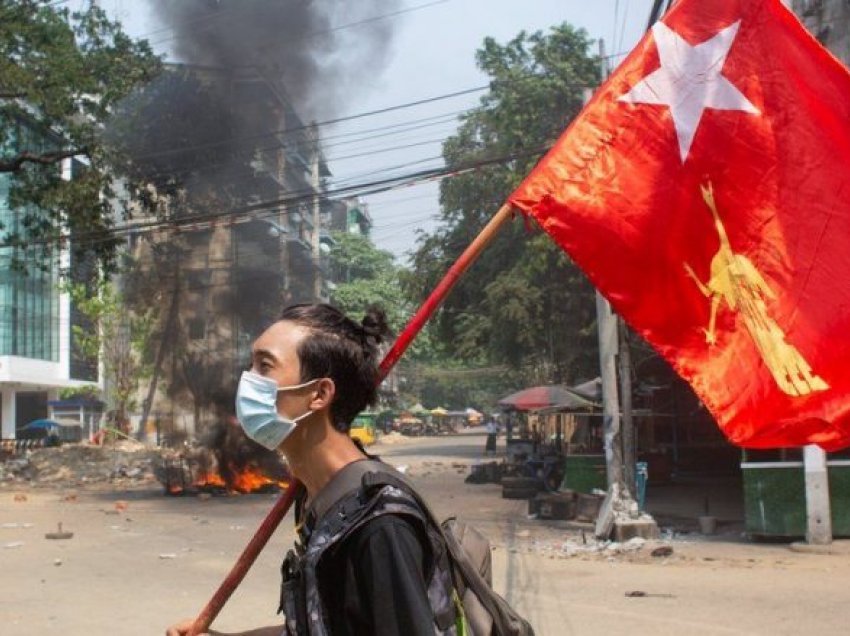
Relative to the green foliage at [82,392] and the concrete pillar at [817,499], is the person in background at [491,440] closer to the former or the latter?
the green foliage at [82,392]

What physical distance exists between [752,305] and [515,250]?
76.0 ft

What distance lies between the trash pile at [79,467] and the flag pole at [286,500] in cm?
2332

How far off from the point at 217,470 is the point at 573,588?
45.6 ft

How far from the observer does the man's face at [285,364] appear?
6.06ft

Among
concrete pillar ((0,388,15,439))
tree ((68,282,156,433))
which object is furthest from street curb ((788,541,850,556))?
concrete pillar ((0,388,15,439))

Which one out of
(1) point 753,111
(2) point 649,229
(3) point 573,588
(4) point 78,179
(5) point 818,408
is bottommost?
(3) point 573,588

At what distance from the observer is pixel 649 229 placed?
295cm

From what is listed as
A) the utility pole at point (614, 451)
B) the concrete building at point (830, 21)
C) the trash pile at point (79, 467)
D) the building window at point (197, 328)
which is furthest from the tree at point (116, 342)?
the concrete building at point (830, 21)

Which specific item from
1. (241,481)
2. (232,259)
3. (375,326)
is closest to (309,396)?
(375,326)

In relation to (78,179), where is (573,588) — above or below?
below

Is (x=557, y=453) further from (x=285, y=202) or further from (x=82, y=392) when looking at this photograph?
(x=82, y=392)

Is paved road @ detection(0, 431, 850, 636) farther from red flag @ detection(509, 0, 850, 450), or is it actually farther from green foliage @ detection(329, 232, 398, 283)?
green foliage @ detection(329, 232, 398, 283)

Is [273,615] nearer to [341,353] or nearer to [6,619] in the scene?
[6,619]

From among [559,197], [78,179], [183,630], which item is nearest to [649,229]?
[559,197]
